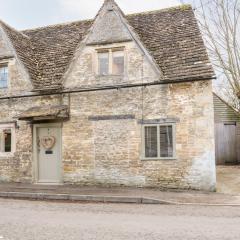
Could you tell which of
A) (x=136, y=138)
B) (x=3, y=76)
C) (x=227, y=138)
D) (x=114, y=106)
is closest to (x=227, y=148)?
(x=227, y=138)

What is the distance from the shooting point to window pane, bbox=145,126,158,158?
16.1 metres

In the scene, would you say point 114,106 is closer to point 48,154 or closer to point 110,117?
point 110,117

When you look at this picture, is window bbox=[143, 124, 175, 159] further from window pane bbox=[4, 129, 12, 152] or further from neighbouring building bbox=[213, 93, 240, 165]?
neighbouring building bbox=[213, 93, 240, 165]

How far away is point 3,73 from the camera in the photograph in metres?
19.1

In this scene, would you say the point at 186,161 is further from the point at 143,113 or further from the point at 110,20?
the point at 110,20

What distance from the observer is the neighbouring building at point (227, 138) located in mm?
26578

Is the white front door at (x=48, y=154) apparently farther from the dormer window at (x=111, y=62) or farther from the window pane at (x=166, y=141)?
the window pane at (x=166, y=141)

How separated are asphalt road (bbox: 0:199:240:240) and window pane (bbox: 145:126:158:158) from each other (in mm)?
4331

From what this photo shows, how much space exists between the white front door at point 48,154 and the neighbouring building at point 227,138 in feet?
41.3

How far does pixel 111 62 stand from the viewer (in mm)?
17031

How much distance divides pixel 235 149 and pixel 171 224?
1907 cm

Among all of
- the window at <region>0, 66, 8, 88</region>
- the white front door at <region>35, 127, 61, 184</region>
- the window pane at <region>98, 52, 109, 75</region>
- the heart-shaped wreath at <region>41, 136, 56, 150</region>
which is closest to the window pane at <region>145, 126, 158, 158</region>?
the window pane at <region>98, 52, 109, 75</region>

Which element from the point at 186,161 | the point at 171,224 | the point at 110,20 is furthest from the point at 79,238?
the point at 110,20

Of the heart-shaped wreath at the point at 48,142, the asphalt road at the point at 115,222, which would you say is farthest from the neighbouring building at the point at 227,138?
the asphalt road at the point at 115,222
